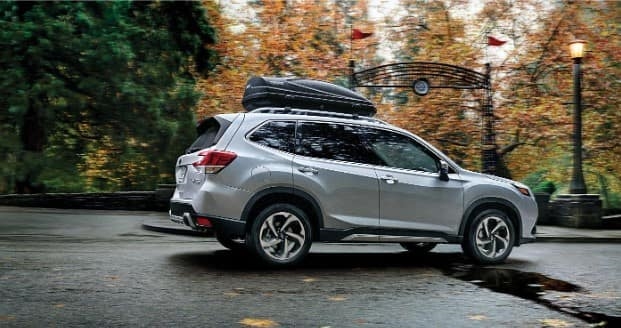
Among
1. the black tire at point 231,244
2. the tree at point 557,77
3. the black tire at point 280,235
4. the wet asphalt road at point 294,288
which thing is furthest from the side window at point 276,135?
the tree at point 557,77

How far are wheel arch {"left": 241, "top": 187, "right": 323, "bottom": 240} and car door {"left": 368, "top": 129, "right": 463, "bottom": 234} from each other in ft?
2.80

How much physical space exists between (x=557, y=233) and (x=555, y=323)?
9565 millimetres

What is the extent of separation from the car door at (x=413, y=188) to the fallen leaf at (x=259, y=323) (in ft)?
11.6

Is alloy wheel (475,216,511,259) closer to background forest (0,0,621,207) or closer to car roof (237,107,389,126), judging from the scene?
car roof (237,107,389,126)

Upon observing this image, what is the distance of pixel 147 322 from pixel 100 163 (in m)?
18.5

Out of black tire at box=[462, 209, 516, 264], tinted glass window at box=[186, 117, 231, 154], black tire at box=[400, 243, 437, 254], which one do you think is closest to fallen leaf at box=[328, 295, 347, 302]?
tinted glass window at box=[186, 117, 231, 154]

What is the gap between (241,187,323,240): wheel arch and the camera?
Result: 7.84 meters

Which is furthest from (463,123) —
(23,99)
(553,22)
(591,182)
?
(23,99)

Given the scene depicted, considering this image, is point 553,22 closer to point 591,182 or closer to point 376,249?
point 591,182

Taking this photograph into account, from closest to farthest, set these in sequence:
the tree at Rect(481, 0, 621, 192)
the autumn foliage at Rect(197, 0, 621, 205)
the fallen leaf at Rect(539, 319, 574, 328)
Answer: the fallen leaf at Rect(539, 319, 574, 328) → the tree at Rect(481, 0, 621, 192) → the autumn foliage at Rect(197, 0, 621, 205)

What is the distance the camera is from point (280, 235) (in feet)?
26.3

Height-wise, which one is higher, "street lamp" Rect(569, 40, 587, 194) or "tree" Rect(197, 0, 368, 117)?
"tree" Rect(197, 0, 368, 117)

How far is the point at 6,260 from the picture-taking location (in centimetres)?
784

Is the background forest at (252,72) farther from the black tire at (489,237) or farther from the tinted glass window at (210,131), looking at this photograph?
the black tire at (489,237)
